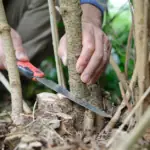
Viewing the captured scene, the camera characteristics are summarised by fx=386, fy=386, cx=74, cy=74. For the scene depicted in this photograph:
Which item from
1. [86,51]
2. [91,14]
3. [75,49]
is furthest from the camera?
[91,14]

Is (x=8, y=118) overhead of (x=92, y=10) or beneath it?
beneath

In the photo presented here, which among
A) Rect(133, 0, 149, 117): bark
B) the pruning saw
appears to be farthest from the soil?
Rect(133, 0, 149, 117): bark

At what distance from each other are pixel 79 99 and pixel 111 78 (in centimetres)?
102

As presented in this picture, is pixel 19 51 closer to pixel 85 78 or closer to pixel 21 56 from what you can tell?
pixel 21 56

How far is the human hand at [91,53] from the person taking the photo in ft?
3.04

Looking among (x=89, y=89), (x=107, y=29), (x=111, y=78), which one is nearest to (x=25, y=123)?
(x=89, y=89)

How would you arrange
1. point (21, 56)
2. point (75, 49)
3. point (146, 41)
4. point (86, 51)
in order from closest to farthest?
point (146, 41) < point (75, 49) < point (86, 51) < point (21, 56)

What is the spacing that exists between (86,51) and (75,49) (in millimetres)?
115

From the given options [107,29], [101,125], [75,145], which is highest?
[75,145]

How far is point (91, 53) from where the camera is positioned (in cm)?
104

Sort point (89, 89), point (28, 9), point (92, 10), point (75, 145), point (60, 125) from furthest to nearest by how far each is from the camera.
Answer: point (28, 9), point (92, 10), point (89, 89), point (60, 125), point (75, 145)

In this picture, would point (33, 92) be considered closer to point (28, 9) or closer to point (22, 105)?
point (28, 9)

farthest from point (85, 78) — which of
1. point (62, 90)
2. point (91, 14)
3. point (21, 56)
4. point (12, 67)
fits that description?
point (91, 14)

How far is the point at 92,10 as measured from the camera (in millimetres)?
1337
